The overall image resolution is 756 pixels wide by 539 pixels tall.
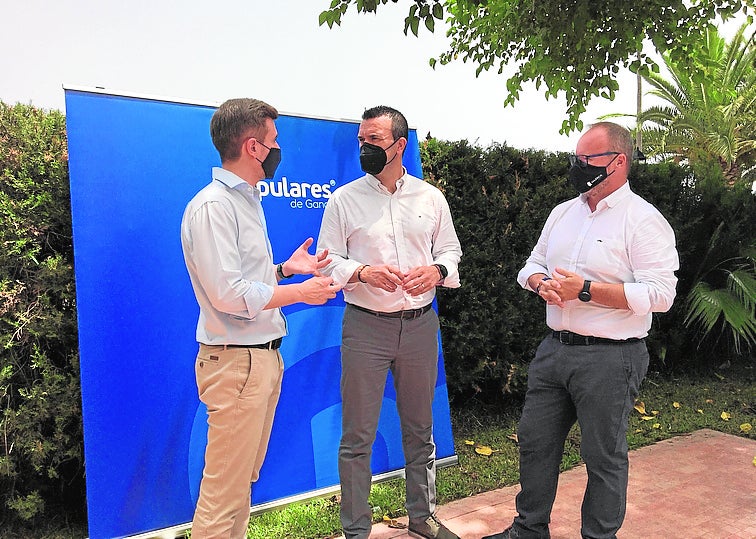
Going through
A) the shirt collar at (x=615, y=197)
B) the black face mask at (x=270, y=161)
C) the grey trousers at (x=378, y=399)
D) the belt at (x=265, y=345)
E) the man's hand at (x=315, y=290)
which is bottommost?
the grey trousers at (x=378, y=399)

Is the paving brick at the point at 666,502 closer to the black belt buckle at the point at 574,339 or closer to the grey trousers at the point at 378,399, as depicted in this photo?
the grey trousers at the point at 378,399

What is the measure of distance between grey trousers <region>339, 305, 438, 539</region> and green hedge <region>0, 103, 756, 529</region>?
157 centimetres

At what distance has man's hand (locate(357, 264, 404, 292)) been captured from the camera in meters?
3.00

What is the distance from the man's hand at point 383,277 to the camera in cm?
300

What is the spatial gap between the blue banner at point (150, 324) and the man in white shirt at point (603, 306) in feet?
5.17

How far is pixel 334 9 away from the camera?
3.97m

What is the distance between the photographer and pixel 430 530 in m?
3.31

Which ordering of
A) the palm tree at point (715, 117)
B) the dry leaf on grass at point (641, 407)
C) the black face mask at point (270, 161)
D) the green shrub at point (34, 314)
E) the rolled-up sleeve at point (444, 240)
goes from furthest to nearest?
the palm tree at point (715, 117), the dry leaf on grass at point (641, 407), the rolled-up sleeve at point (444, 240), the green shrub at point (34, 314), the black face mask at point (270, 161)

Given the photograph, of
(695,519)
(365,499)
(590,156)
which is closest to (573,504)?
(695,519)

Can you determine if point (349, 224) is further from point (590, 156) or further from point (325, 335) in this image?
point (590, 156)

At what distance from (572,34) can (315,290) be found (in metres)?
3.59

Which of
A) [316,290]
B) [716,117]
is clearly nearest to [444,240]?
[316,290]

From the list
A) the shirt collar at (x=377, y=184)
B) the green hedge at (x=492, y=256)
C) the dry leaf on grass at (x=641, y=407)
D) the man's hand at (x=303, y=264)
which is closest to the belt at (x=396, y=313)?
the man's hand at (x=303, y=264)

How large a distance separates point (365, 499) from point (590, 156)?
7.05 feet
